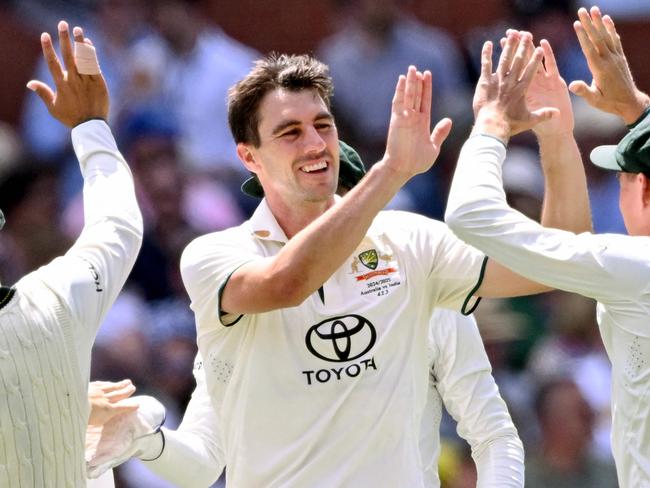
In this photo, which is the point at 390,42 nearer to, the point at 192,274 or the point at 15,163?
the point at 15,163

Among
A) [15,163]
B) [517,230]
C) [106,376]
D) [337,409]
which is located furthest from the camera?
[15,163]

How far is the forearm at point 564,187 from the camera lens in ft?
14.2

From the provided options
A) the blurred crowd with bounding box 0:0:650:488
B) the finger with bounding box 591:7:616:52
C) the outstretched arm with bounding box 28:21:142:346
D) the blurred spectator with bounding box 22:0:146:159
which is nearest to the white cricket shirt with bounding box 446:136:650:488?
the finger with bounding box 591:7:616:52

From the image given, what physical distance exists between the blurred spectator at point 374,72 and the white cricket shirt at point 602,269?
500 centimetres

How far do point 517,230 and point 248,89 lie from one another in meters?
1.18

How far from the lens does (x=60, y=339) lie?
3.86 m

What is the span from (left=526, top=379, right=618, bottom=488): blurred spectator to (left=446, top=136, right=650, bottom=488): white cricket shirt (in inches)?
144

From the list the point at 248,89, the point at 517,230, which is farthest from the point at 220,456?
the point at 517,230

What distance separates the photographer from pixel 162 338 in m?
8.16

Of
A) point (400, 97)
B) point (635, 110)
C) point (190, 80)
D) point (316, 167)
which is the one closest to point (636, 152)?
point (635, 110)

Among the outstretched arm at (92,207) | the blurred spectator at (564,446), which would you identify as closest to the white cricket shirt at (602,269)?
the outstretched arm at (92,207)

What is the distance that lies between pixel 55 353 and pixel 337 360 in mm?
897

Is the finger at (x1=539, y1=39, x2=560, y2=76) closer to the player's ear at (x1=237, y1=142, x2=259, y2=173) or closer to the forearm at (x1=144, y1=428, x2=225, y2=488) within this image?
the player's ear at (x1=237, y1=142, x2=259, y2=173)

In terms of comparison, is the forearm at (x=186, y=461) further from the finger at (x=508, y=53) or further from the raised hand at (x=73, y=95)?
the finger at (x=508, y=53)
